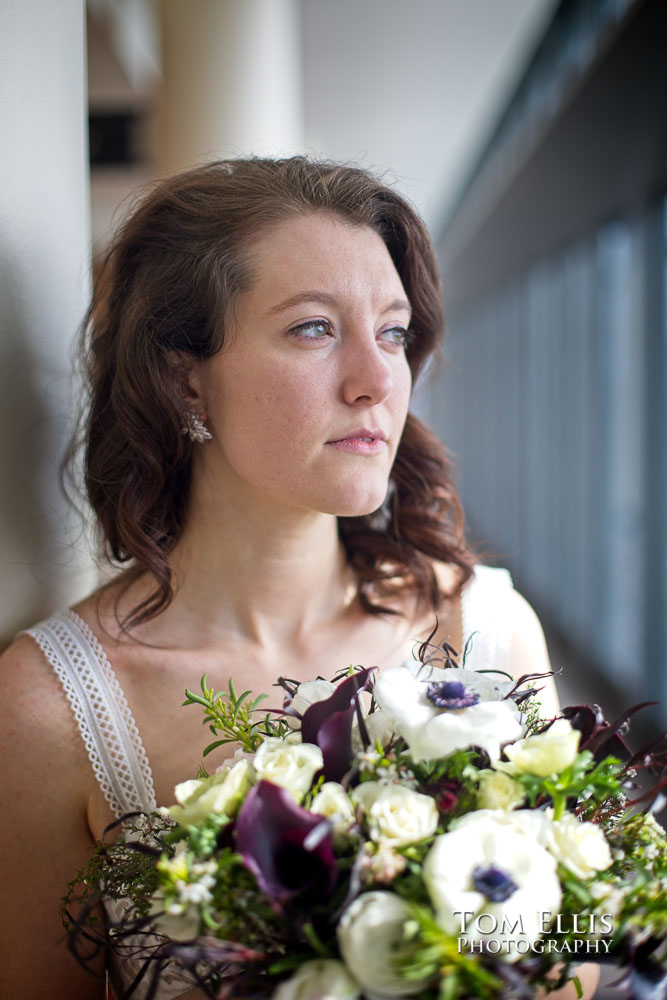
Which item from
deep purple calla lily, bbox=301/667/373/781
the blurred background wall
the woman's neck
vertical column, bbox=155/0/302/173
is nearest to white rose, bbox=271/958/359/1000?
deep purple calla lily, bbox=301/667/373/781

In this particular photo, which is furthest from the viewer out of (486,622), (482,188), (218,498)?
(482,188)

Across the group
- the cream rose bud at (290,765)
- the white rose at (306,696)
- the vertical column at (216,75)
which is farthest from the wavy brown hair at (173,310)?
the vertical column at (216,75)

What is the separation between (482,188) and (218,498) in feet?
31.9

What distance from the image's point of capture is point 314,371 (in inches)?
64.2

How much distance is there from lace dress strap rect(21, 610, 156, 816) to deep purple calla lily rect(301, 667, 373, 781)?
66 cm

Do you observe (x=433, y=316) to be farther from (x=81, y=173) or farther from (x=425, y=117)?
(x=425, y=117)

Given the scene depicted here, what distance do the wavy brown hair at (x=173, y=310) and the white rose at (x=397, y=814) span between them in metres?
0.89

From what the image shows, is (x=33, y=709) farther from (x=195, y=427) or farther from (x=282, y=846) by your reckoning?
(x=282, y=846)

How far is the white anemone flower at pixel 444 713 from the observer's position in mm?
984

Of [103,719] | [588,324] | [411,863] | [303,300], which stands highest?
[303,300]

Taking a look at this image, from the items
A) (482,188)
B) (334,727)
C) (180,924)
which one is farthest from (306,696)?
(482,188)

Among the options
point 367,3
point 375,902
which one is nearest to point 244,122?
point 367,3

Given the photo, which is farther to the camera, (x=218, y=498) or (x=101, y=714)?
(x=218, y=498)

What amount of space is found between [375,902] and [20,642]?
3.45ft
